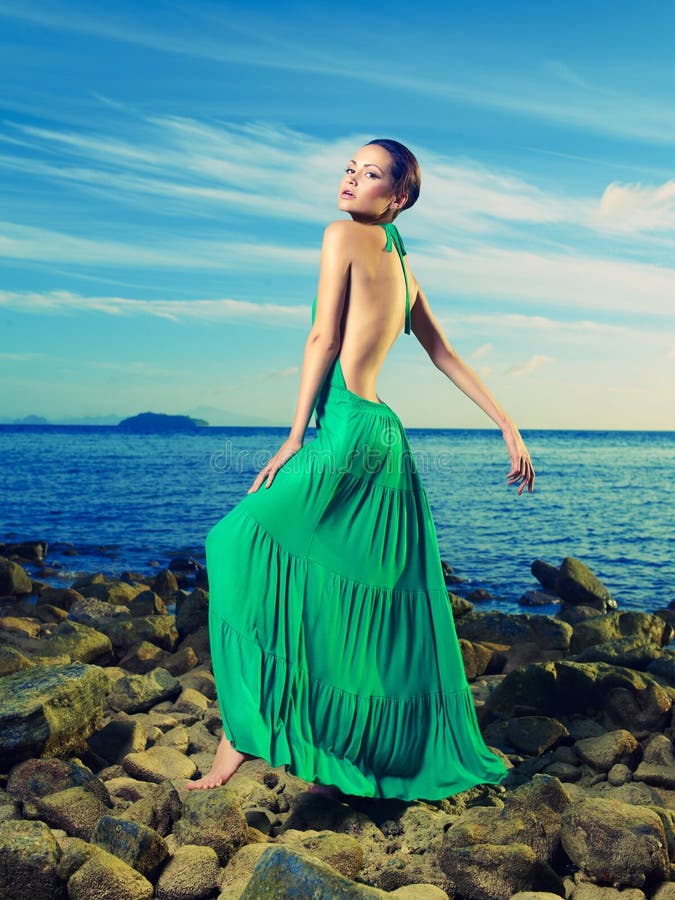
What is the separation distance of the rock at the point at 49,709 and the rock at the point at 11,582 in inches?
320

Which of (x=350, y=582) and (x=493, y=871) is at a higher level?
(x=350, y=582)

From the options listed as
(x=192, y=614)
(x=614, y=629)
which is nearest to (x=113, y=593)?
(x=192, y=614)

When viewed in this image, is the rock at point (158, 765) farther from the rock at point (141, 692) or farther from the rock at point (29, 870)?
the rock at point (29, 870)

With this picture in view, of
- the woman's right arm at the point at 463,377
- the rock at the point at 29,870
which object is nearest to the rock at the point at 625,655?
the woman's right arm at the point at 463,377

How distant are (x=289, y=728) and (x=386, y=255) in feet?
6.96

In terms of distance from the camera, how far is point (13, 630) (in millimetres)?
7965

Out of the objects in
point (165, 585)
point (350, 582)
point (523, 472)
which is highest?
point (523, 472)

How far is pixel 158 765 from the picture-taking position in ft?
13.6

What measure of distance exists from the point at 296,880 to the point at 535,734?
99.6 inches

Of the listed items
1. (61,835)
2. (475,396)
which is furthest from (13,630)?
Result: (475,396)

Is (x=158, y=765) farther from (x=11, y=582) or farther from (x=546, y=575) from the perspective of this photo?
(x=546, y=575)

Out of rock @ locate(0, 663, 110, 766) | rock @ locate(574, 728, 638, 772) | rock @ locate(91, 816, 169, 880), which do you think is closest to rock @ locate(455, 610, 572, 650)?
rock @ locate(574, 728, 638, 772)

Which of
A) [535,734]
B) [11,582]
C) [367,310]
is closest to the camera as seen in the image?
[367,310]

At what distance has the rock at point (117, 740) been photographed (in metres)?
4.41
